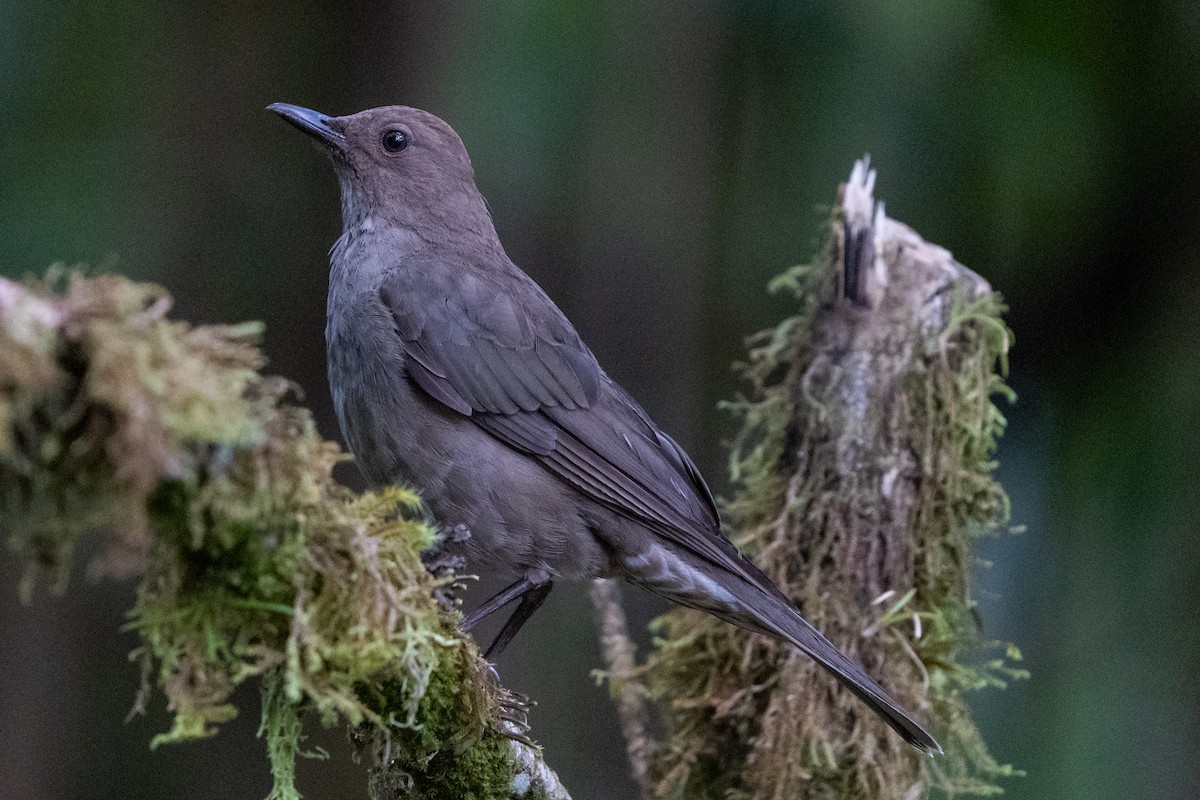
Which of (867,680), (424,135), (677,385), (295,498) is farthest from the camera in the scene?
(677,385)

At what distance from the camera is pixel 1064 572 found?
17.2ft

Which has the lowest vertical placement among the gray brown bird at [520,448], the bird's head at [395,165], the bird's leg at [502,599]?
the bird's leg at [502,599]

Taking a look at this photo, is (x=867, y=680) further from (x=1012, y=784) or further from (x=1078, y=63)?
(x=1078, y=63)

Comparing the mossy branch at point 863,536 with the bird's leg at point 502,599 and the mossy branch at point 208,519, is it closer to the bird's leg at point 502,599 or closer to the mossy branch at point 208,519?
the bird's leg at point 502,599

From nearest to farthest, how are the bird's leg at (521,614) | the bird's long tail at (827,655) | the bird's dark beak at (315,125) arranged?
the bird's long tail at (827,655)
the bird's leg at (521,614)
the bird's dark beak at (315,125)

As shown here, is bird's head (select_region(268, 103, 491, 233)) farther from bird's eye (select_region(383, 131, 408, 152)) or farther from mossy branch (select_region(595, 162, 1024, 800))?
mossy branch (select_region(595, 162, 1024, 800))

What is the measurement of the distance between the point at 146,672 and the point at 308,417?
525 millimetres

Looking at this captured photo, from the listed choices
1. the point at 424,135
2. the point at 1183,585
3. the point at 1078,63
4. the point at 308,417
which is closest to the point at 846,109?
the point at 1078,63

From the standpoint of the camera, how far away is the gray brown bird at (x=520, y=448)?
390 cm

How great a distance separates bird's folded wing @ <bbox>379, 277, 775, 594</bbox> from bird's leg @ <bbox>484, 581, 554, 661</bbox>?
1.60 feet

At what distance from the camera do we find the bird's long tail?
3.66 meters

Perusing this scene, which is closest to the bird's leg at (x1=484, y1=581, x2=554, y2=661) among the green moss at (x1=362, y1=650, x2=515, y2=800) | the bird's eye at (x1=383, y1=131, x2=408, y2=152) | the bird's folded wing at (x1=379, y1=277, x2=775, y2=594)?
the bird's folded wing at (x1=379, y1=277, x2=775, y2=594)

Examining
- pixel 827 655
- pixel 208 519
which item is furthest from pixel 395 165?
pixel 208 519

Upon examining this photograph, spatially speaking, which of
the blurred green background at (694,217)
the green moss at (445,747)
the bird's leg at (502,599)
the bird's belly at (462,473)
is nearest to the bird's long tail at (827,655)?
the bird's belly at (462,473)
